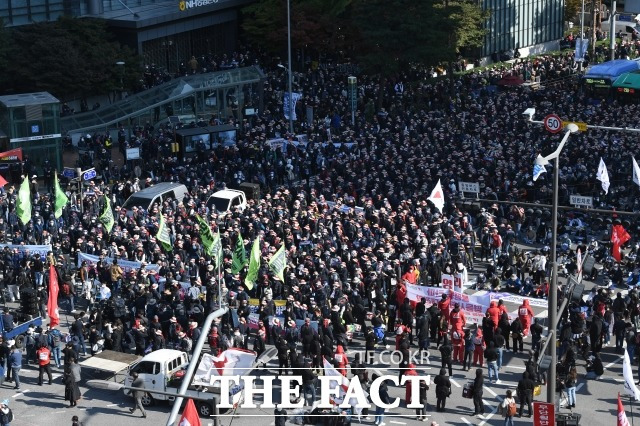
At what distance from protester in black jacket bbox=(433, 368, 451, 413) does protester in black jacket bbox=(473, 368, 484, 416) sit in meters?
0.69

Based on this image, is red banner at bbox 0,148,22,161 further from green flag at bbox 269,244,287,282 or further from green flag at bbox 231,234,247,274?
green flag at bbox 269,244,287,282

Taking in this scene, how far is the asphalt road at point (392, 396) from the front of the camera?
33562mm

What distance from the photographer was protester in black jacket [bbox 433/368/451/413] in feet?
109

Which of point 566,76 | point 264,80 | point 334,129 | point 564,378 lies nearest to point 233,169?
point 334,129

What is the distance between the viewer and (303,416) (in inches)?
1308

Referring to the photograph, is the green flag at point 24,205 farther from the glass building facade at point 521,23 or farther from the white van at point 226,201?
the glass building facade at point 521,23

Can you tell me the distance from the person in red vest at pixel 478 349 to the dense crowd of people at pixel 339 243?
0.07 metres

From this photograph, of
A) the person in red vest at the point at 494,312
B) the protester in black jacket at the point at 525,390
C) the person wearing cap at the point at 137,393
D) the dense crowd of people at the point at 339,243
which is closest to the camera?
the protester in black jacket at the point at 525,390

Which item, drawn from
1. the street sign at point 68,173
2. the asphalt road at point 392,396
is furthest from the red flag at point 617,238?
the street sign at point 68,173

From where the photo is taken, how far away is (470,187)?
49.8 meters

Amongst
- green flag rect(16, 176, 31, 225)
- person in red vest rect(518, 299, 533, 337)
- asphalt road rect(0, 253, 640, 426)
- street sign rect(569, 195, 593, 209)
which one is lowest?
asphalt road rect(0, 253, 640, 426)

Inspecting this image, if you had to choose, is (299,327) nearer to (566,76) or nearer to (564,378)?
(564,378)

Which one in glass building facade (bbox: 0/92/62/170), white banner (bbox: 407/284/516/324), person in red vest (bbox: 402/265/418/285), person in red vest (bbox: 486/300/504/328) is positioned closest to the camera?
person in red vest (bbox: 486/300/504/328)

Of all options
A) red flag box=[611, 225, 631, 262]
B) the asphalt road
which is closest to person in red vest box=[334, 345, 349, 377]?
the asphalt road
